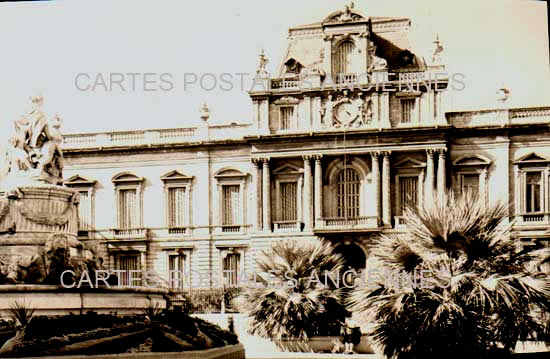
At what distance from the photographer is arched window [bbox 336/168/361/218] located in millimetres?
36281

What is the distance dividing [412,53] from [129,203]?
11978 millimetres

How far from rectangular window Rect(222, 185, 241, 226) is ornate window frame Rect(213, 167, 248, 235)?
0.10 m

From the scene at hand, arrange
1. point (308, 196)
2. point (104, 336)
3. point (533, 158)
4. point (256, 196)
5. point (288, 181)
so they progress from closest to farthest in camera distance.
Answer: point (104, 336) → point (533, 158) → point (308, 196) → point (256, 196) → point (288, 181)

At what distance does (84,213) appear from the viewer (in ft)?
120

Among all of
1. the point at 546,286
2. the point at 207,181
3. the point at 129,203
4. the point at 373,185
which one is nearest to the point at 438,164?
the point at 373,185

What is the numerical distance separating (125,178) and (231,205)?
418cm

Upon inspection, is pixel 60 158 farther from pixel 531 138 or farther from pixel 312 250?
pixel 531 138

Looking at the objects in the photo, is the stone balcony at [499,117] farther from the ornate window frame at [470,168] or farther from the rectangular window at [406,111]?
the rectangular window at [406,111]

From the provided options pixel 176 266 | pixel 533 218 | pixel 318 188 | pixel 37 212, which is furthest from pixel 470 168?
pixel 37 212

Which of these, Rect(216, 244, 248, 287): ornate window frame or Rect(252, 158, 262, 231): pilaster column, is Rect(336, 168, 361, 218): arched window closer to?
Rect(252, 158, 262, 231): pilaster column

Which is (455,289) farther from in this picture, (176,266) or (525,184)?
(176,266)

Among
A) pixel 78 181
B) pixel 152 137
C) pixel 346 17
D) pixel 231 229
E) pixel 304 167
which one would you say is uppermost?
pixel 346 17

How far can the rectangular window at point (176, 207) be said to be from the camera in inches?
1436

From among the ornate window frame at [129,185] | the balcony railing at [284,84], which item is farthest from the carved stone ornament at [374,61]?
the ornate window frame at [129,185]
